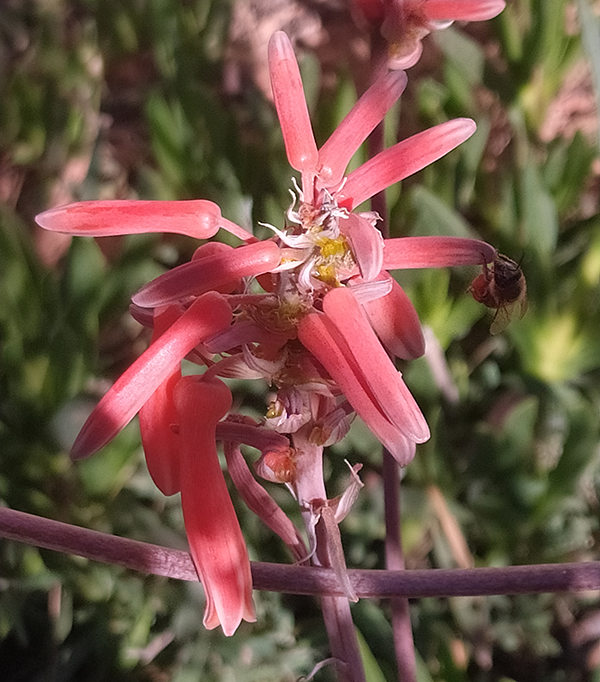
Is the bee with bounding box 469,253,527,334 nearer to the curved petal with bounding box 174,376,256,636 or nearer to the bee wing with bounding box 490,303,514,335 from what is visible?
the bee wing with bounding box 490,303,514,335

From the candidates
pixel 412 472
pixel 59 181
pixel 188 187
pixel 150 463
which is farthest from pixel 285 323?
pixel 59 181

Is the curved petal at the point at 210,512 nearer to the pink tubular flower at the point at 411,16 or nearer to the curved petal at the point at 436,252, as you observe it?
the curved petal at the point at 436,252

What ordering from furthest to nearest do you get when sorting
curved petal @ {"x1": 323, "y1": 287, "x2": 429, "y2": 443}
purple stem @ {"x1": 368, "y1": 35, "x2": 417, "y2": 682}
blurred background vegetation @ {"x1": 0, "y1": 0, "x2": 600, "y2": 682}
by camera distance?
blurred background vegetation @ {"x1": 0, "y1": 0, "x2": 600, "y2": 682} < purple stem @ {"x1": 368, "y1": 35, "x2": 417, "y2": 682} < curved petal @ {"x1": 323, "y1": 287, "x2": 429, "y2": 443}

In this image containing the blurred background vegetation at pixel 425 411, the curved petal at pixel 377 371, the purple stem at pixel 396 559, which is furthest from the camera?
the blurred background vegetation at pixel 425 411

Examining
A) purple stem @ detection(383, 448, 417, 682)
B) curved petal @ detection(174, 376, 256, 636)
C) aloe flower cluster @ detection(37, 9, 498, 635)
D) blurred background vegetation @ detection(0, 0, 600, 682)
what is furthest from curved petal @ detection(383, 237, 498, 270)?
blurred background vegetation @ detection(0, 0, 600, 682)

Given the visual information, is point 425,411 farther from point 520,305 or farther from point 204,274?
point 204,274

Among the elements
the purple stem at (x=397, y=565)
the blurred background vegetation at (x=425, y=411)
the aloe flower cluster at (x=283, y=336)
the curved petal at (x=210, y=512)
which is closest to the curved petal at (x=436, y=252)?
the aloe flower cluster at (x=283, y=336)
